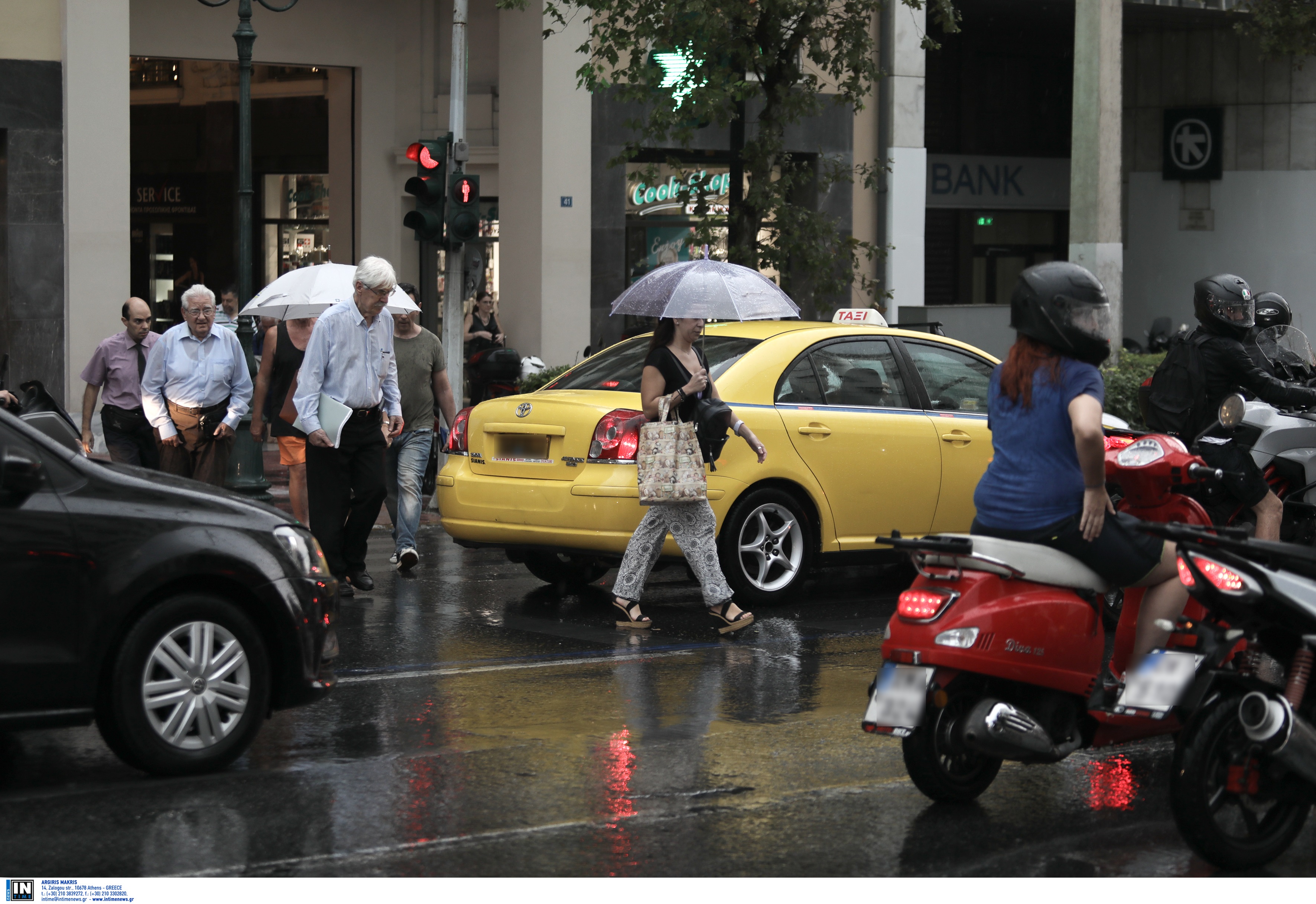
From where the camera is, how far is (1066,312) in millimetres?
5367

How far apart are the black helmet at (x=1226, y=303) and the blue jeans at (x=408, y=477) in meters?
5.03

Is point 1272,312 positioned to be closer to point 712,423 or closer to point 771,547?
point 771,547

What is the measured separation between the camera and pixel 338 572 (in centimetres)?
1007

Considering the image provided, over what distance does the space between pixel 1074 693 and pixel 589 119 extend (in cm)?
1719

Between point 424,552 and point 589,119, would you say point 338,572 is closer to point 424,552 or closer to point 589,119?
point 424,552

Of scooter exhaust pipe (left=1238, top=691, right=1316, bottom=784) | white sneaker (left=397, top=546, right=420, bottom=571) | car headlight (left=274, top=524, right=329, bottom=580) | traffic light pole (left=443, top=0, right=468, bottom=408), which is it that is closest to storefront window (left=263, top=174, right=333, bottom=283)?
traffic light pole (left=443, top=0, right=468, bottom=408)

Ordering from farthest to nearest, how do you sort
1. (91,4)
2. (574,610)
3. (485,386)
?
(91,4) → (485,386) → (574,610)

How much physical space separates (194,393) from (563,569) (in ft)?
8.35

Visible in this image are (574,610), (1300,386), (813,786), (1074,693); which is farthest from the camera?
(574,610)

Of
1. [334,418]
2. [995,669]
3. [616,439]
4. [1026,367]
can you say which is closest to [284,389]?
[334,418]

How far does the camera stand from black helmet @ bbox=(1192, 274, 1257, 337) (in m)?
8.69

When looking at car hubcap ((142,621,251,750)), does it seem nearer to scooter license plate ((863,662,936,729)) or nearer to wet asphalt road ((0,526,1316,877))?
wet asphalt road ((0,526,1316,877))

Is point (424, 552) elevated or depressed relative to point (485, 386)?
depressed
